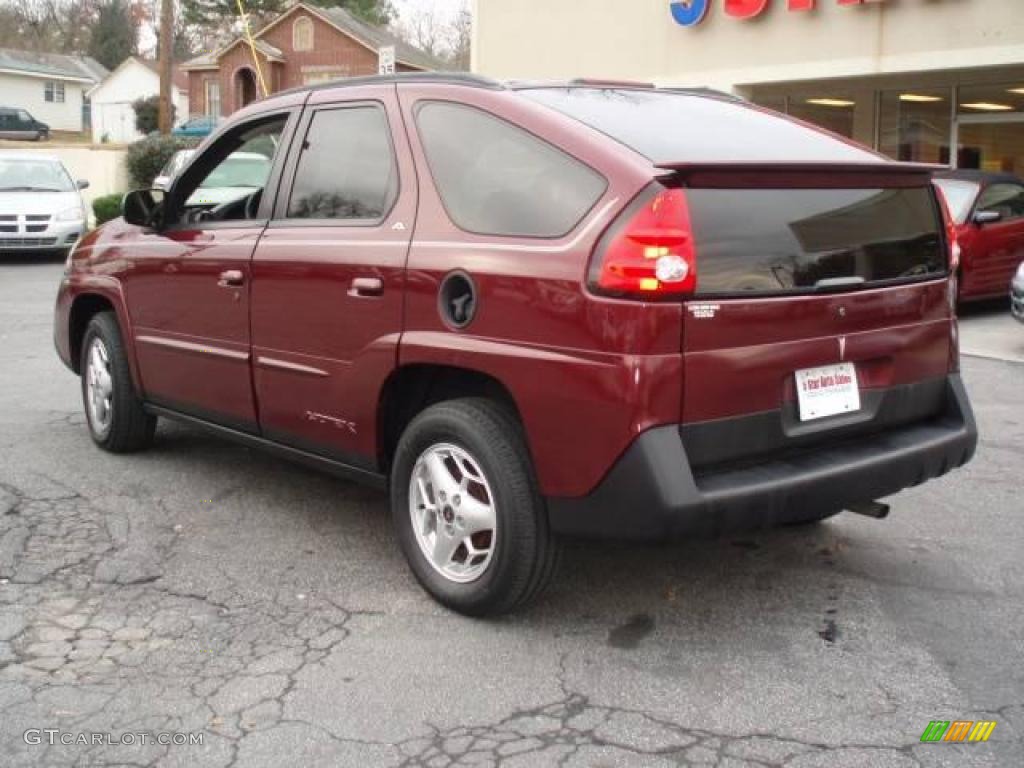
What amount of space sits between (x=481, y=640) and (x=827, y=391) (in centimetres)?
138

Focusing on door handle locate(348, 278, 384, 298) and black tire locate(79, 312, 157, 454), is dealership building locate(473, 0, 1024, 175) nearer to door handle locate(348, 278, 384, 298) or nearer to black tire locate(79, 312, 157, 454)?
black tire locate(79, 312, 157, 454)

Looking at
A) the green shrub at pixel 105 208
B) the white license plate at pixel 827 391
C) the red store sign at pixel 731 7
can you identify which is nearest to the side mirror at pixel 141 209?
the white license plate at pixel 827 391

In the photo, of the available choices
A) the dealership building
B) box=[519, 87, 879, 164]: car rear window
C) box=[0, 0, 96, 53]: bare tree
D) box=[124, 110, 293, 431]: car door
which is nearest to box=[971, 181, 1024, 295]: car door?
the dealership building

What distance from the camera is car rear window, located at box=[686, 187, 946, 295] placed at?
345 centimetres

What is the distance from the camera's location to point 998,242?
1217 cm

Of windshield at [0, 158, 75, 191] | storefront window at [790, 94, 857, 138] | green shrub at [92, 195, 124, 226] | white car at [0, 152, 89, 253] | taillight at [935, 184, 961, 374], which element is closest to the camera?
taillight at [935, 184, 961, 374]

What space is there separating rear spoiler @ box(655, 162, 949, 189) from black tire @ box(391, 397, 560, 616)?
0.97 meters

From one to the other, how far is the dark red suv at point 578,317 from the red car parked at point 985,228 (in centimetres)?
823

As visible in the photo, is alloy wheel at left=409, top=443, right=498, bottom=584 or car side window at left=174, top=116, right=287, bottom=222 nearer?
alloy wheel at left=409, top=443, right=498, bottom=584

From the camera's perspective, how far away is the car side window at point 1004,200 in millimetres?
12281

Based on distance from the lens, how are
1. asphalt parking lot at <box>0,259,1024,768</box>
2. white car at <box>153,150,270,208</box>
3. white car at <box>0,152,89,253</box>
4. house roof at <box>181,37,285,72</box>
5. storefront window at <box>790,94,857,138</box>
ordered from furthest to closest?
house roof at <box>181,37,285,72</box> < storefront window at <box>790,94,857,138</box> < white car at <box>0,152,89,253</box> < white car at <box>153,150,270,208</box> < asphalt parking lot at <box>0,259,1024,768</box>

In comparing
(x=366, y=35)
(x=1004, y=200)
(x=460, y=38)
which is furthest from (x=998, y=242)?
(x=460, y=38)

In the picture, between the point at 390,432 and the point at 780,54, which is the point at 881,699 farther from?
the point at 780,54

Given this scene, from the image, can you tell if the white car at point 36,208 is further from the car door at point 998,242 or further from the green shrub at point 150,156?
the car door at point 998,242
